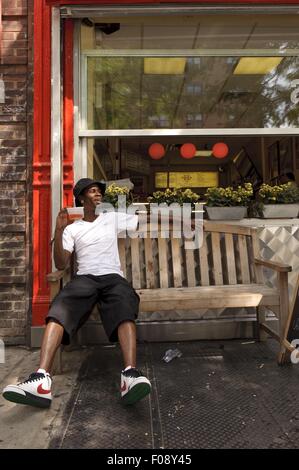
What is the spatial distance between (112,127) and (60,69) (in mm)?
805

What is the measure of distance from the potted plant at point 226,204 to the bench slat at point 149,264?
788 mm

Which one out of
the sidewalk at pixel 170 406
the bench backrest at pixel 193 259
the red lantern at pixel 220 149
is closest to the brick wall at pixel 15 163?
the sidewalk at pixel 170 406

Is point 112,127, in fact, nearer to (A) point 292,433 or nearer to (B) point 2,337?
(B) point 2,337

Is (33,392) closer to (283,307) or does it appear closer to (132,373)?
(132,373)

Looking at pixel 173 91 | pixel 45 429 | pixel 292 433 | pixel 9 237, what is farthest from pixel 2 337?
pixel 173 91

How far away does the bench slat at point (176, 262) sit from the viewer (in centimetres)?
374

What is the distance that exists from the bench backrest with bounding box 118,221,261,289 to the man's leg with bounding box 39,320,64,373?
1094 mm

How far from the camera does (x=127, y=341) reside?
2717mm

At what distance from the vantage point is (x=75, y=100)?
405 centimetres

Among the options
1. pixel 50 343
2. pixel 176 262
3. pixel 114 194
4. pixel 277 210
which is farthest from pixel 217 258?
pixel 50 343

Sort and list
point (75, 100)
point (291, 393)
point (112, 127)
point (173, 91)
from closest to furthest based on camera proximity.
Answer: point (291, 393) < point (75, 100) < point (112, 127) < point (173, 91)

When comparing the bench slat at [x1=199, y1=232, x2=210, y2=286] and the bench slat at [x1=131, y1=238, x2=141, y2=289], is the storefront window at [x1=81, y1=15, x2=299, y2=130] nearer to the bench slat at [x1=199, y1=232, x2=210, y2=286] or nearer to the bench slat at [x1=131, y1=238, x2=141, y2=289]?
the bench slat at [x1=131, y1=238, x2=141, y2=289]

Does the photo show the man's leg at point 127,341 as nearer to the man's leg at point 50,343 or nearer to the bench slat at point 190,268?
the man's leg at point 50,343

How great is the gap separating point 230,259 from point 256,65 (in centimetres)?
248
